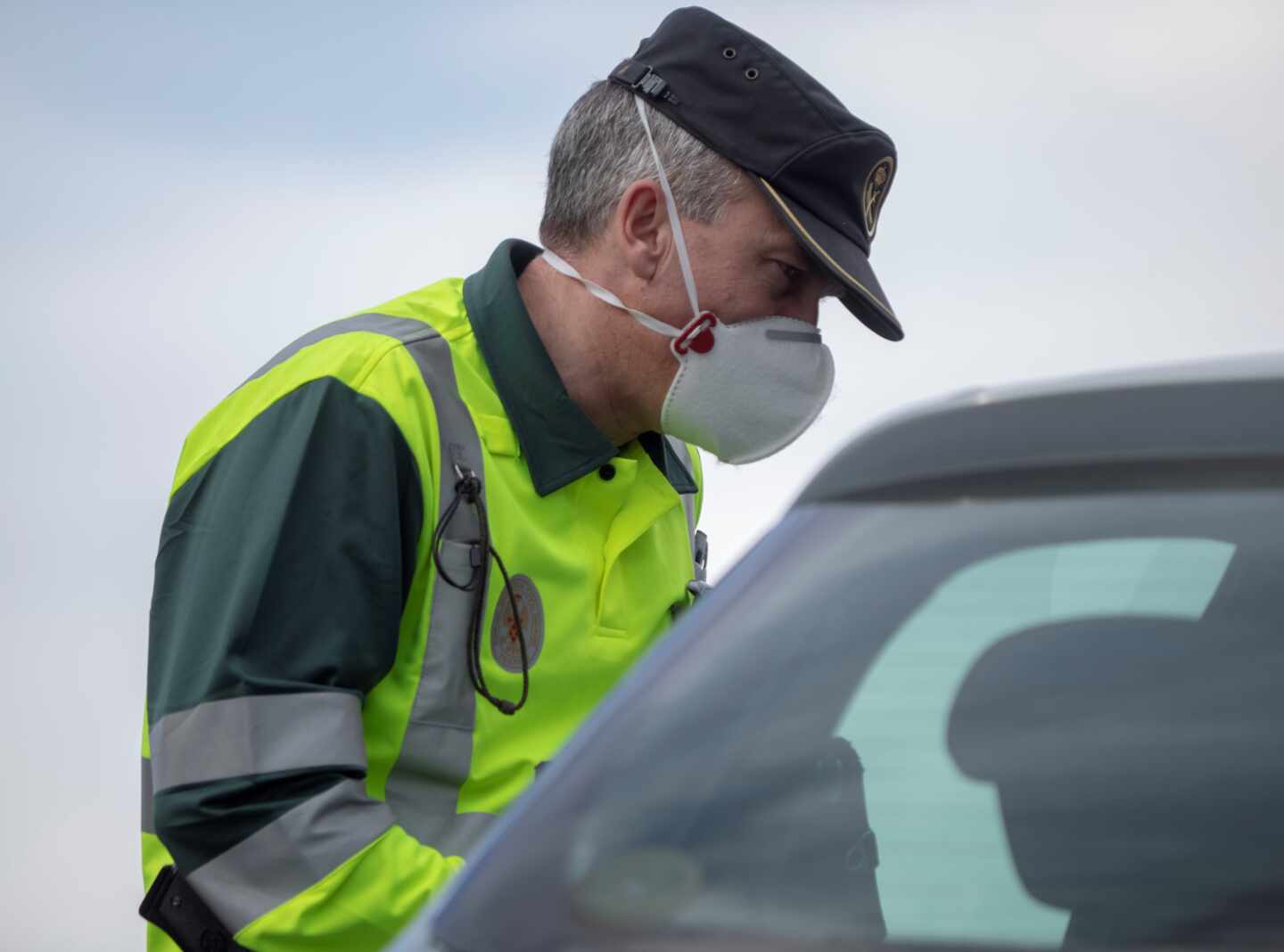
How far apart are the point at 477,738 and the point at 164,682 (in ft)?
1.47

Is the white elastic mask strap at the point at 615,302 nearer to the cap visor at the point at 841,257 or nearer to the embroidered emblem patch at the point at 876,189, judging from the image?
the cap visor at the point at 841,257

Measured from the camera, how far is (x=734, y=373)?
2.83m

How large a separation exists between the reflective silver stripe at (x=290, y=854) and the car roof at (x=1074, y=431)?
1199mm

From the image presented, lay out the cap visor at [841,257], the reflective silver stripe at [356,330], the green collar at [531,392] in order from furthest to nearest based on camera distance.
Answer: the cap visor at [841,257], the green collar at [531,392], the reflective silver stripe at [356,330]

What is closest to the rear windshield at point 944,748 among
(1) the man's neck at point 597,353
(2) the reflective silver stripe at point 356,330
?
(2) the reflective silver stripe at point 356,330

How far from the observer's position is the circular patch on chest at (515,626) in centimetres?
244

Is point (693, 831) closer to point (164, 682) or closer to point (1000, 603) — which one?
point (1000, 603)

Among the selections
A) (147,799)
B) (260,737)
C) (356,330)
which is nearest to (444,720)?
(260,737)

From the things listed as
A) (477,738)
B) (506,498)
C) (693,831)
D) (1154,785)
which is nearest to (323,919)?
(477,738)

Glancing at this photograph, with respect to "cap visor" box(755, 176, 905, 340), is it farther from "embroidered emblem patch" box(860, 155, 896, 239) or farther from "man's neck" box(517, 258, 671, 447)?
"man's neck" box(517, 258, 671, 447)

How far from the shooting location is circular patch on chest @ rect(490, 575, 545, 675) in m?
2.44

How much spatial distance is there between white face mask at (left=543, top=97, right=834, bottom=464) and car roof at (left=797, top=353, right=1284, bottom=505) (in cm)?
164

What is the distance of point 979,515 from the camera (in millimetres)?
1091

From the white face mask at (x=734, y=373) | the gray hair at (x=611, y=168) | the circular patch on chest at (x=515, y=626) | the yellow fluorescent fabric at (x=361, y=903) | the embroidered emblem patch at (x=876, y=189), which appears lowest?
the yellow fluorescent fabric at (x=361, y=903)
